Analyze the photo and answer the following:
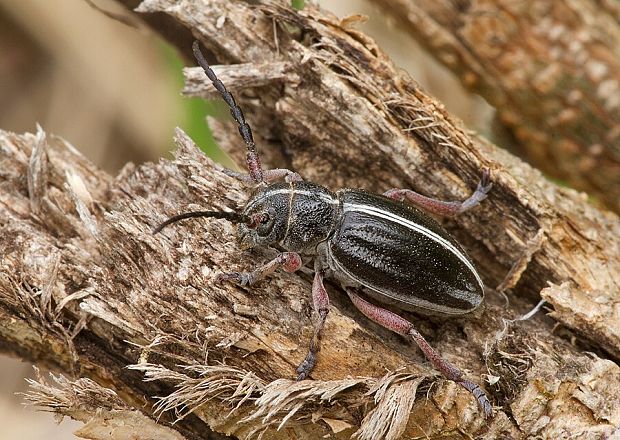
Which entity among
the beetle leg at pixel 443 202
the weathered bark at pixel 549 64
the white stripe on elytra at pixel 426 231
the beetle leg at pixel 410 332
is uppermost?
the weathered bark at pixel 549 64

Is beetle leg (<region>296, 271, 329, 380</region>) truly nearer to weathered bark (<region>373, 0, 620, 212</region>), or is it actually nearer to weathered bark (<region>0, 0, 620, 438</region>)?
weathered bark (<region>0, 0, 620, 438</region>)

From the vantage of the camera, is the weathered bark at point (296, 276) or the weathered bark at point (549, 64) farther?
the weathered bark at point (549, 64)

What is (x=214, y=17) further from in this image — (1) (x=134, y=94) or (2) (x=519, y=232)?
(1) (x=134, y=94)

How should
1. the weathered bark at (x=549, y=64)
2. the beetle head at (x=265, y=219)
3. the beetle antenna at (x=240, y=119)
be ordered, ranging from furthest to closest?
the weathered bark at (x=549, y=64) < the beetle antenna at (x=240, y=119) < the beetle head at (x=265, y=219)

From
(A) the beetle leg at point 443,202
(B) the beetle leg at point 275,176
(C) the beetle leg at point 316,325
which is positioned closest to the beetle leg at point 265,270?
(C) the beetle leg at point 316,325

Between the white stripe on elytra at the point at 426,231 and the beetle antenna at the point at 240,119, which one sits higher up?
the white stripe on elytra at the point at 426,231

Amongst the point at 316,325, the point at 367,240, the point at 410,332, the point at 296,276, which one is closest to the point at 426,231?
the point at 367,240

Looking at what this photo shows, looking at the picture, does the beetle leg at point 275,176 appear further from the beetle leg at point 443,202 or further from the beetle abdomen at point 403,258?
the beetle leg at point 443,202

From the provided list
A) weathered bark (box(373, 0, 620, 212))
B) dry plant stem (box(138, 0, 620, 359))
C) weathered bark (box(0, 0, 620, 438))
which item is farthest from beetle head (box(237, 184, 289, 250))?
weathered bark (box(373, 0, 620, 212))
